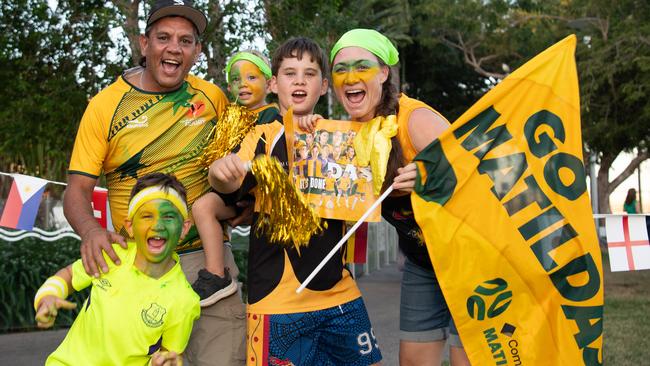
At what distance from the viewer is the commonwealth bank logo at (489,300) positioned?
3545 millimetres

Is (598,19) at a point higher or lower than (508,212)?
higher

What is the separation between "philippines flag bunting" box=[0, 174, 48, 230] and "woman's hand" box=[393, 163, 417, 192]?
4.34 metres

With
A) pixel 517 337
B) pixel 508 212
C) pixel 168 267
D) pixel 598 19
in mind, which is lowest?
pixel 517 337

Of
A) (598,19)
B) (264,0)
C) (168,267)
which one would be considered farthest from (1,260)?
(598,19)

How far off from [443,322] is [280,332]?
2.78 feet

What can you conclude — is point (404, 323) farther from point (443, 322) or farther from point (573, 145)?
point (573, 145)

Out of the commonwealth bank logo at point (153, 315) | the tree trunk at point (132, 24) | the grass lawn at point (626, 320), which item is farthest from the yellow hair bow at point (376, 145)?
the tree trunk at point (132, 24)

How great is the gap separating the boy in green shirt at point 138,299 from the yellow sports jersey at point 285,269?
328 mm

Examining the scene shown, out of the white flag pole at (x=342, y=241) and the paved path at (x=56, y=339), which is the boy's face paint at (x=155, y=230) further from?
the paved path at (x=56, y=339)

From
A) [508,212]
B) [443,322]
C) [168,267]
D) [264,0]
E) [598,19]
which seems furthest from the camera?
[598,19]

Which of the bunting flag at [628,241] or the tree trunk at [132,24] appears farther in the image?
the tree trunk at [132,24]

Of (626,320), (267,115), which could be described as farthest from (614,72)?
(267,115)

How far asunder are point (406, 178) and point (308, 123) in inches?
20.0

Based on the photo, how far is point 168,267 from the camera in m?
3.36
